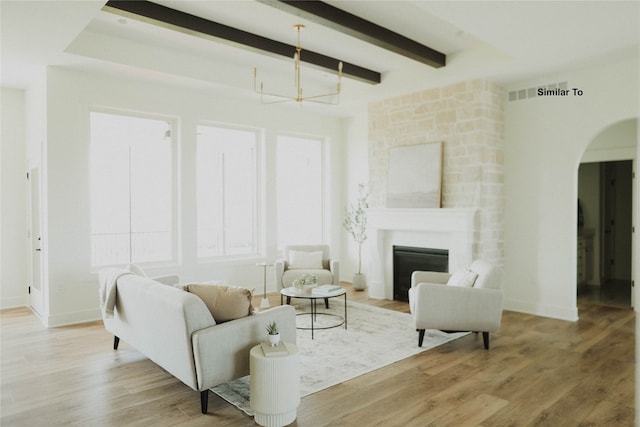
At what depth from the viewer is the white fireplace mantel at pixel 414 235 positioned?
5801 millimetres

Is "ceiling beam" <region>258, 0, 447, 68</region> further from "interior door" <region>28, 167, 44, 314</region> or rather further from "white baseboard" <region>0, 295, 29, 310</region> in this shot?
"white baseboard" <region>0, 295, 29, 310</region>

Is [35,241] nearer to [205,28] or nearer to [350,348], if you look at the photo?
[205,28]

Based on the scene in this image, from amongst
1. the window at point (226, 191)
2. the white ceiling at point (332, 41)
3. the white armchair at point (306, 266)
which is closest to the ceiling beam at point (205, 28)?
the white ceiling at point (332, 41)

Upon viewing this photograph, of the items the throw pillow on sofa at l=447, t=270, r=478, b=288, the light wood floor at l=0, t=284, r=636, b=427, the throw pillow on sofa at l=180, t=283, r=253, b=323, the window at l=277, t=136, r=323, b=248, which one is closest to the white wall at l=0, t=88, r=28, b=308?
the light wood floor at l=0, t=284, r=636, b=427

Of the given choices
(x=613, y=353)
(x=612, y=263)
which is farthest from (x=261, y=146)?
(x=612, y=263)

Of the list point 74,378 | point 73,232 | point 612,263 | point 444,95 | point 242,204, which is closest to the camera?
point 74,378

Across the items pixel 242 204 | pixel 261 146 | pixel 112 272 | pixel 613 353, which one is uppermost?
pixel 261 146

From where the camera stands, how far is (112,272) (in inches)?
161

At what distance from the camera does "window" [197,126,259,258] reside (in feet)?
22.0

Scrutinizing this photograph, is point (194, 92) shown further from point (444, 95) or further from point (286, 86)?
point (444, 95)

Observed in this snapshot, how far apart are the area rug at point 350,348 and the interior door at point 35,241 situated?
3370mm

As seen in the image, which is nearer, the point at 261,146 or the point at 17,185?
the point at 17,185

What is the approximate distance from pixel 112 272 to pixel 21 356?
122cm

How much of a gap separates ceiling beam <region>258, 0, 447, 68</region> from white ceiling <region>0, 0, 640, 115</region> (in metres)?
0.08
